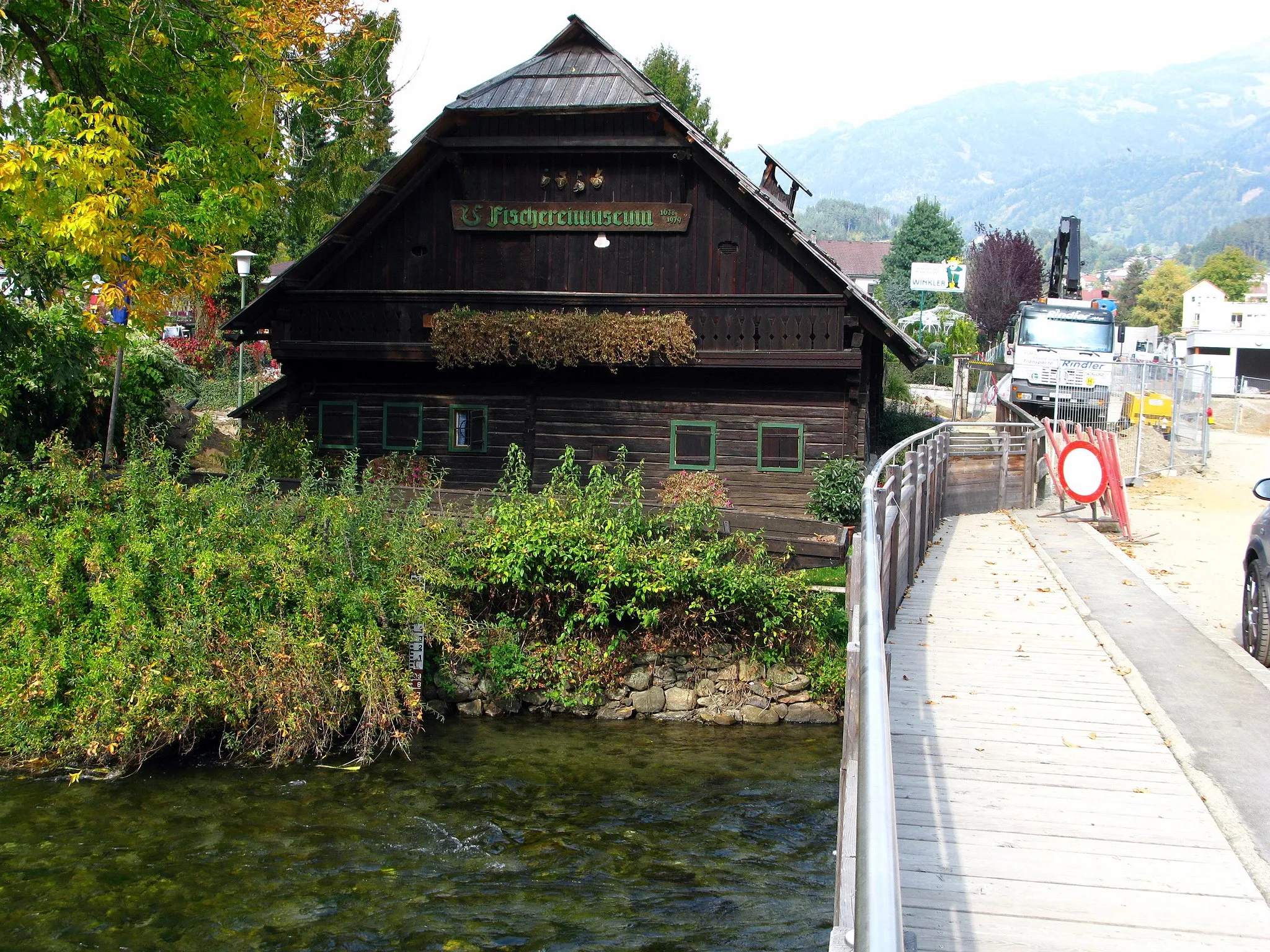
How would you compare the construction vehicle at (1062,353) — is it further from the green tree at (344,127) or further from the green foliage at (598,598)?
the green foliage at (598,598)

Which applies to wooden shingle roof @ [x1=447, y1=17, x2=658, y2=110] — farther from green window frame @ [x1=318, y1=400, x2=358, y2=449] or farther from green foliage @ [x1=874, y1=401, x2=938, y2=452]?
green foliage @ [x1=874, y1=401, x2=938, y2=452]

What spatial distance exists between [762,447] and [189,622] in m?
12.4

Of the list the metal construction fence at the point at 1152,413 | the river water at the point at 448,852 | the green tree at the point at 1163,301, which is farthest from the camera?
the green tree at the point at 1163,301

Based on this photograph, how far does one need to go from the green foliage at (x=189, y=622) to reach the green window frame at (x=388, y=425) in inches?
380

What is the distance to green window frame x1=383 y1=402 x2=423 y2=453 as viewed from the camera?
23.9m

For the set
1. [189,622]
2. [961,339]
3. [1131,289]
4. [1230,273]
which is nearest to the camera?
[189,622]

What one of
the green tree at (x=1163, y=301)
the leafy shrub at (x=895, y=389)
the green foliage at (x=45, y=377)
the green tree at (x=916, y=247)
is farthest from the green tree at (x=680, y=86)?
the green tree at (x=1163, y=301)

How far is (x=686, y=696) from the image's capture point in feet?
48.1

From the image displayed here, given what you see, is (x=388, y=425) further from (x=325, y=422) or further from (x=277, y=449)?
(x=277, y=449)

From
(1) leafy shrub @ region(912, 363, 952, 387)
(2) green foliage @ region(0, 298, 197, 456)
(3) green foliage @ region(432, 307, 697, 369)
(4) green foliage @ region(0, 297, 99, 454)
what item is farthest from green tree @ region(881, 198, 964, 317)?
(4) green foliage @ region(0, 297, 99, 454)

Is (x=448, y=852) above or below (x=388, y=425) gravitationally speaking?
below

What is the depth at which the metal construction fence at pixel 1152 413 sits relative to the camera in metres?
27.6

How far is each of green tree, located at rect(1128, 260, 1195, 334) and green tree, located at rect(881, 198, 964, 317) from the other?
2589 inches

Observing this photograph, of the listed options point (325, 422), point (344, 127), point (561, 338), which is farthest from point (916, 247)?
point (561, 338)
